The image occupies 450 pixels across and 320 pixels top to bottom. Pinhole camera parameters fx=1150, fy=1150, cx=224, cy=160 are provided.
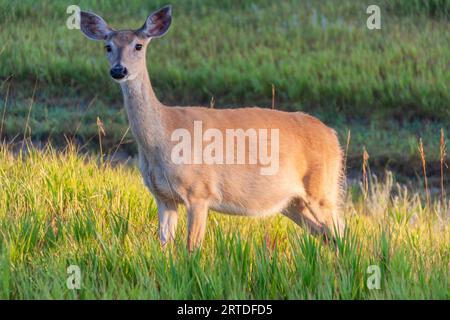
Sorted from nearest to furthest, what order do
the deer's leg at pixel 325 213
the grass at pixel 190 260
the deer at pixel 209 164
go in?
the grass at pixel 190 260 < the deer at pixel 209 164 < the deer's leg at pixel 325 213

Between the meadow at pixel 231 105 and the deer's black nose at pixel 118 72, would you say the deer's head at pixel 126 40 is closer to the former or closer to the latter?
the deer's black nose at pixel 118 72

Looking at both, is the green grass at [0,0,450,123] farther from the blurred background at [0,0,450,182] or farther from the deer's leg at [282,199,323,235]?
the deer's leg at [282,199,323,235]

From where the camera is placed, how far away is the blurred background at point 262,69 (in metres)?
13.9

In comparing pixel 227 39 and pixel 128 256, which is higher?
pixel 227 39

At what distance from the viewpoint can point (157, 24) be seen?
7.92 meters

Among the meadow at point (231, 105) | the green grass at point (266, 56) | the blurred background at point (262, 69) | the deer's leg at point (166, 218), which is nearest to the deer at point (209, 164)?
the deer's leg at point (166, 218)

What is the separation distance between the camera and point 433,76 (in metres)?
14.8

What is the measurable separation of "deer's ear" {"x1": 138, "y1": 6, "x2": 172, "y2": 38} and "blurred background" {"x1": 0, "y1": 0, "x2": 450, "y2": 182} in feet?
16.7

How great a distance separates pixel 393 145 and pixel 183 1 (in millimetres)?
6828

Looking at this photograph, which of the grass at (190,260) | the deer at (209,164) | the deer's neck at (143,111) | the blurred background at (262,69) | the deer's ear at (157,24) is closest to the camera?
the grass at (190,260)

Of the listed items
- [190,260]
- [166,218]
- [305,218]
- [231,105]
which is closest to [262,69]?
[231,105]

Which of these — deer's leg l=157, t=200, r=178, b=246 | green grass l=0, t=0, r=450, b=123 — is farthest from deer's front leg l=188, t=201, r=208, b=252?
green grass l=0, t=0, r=450, b=123

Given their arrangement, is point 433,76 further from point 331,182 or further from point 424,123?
point 331,182

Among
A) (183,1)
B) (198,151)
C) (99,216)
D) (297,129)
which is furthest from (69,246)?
(183,1)
